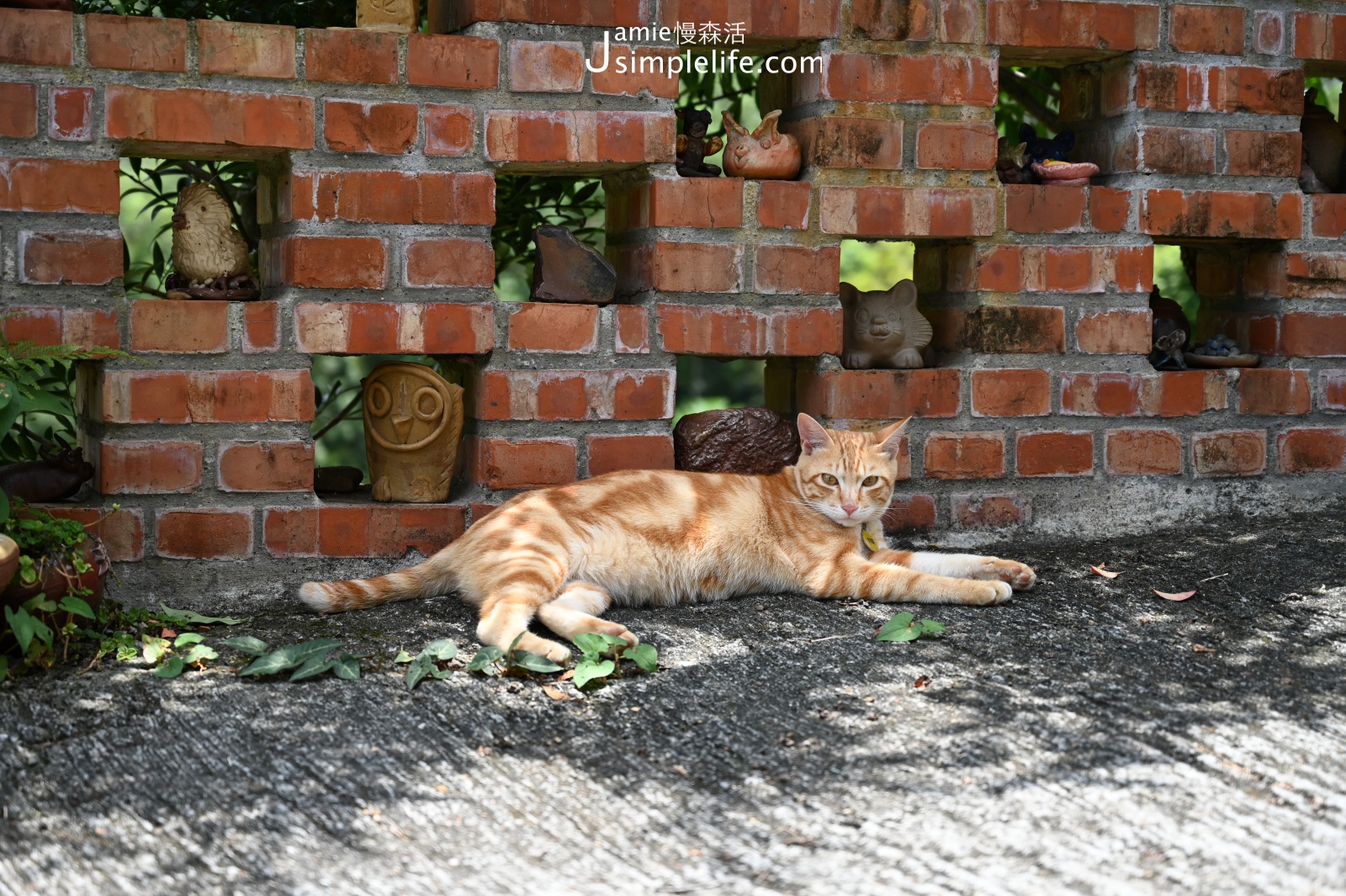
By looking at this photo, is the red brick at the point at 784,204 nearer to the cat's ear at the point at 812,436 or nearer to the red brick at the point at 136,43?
the cat's ear at the point at 812,436

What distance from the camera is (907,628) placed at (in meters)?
2.80

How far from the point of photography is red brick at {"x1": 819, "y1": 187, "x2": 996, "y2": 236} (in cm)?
357

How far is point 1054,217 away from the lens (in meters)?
3.71

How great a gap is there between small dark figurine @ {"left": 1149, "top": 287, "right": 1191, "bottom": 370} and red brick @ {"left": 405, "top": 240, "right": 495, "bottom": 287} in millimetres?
1980

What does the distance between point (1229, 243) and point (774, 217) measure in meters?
1.56

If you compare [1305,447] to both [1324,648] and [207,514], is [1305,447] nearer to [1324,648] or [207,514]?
[1324,648]

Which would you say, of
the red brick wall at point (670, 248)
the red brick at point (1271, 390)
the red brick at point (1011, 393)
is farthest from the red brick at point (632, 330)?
the red brick at point (1271, 390)

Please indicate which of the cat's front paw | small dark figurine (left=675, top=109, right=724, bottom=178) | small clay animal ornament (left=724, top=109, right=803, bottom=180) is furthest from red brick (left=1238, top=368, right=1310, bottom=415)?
small dark figurine (left=675, top=109, right=724, bottom=178)

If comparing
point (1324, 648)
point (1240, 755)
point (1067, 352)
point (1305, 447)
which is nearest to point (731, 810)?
point (1240, 755)

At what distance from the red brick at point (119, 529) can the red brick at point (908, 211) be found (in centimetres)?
197

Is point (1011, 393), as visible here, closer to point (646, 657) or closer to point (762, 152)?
point (762, 152)

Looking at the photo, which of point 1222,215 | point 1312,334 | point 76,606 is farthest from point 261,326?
point 1312,334

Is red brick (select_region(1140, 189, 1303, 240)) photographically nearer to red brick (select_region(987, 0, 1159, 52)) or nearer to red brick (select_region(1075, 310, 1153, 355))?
red brick (select_region(1075, 310, 1153, 355))

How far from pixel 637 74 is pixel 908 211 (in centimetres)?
85
